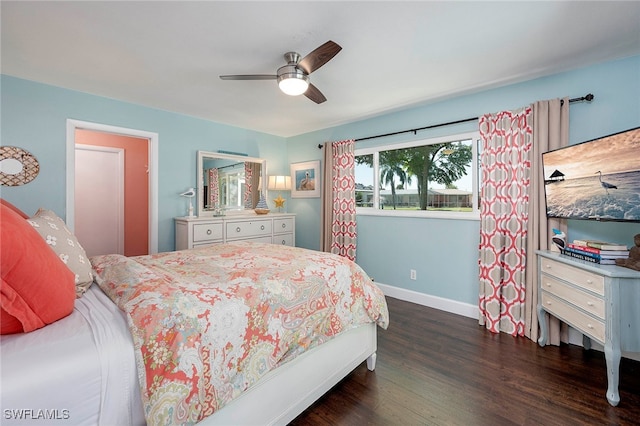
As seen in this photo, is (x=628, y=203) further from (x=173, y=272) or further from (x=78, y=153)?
(x=78, y=153)

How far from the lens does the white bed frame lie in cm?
129

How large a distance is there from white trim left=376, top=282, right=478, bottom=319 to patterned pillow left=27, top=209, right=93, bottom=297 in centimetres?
318

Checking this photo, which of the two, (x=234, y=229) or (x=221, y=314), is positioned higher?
(x=234, y=229)

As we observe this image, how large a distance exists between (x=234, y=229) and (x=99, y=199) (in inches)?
97.8

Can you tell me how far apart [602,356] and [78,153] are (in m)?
6.65

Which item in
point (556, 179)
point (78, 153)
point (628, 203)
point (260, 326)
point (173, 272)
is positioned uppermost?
point (78, 153)

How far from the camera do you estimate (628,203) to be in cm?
183

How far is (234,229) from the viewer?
390 centimetres

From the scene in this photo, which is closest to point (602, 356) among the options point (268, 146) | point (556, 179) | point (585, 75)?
point (556, 179)

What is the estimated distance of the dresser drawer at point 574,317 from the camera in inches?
71.4

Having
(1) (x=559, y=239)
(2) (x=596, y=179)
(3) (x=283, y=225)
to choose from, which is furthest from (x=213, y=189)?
(2) (x=596, y=179)

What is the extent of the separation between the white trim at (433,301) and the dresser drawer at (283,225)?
5.72ft

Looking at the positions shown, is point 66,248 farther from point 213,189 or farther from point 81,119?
point 213,189

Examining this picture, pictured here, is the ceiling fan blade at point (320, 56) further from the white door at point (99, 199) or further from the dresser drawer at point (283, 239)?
the white door at point (99, 199)
